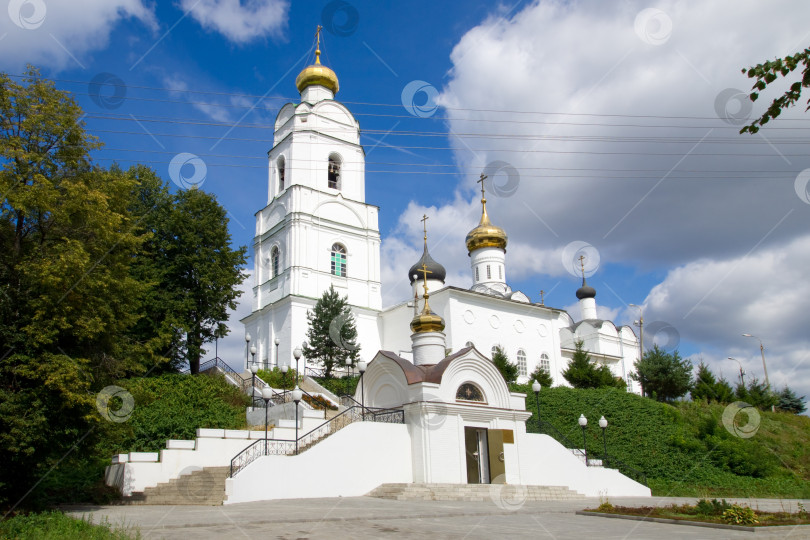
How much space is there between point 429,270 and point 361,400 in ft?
68.5

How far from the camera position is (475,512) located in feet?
44.5

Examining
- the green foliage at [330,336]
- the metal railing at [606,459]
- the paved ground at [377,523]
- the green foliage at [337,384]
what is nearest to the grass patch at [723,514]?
the paved ground at [377,523]

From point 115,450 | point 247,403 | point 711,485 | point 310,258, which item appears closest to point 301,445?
point 115,450

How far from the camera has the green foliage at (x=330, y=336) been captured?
1258 inches

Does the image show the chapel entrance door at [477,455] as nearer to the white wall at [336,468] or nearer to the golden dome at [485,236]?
the white wall at [336,468]

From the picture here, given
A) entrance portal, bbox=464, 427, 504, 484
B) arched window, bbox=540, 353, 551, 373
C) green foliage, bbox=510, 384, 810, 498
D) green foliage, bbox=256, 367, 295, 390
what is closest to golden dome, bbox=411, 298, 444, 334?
entrance portal, bbox=464, 427, 504, 484

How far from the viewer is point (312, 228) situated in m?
37.9

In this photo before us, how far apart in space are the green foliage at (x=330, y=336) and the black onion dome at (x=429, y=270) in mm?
9365

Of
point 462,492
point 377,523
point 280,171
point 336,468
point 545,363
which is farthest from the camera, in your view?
point 280,171

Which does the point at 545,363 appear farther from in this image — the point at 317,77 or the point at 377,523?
the point at 377,523

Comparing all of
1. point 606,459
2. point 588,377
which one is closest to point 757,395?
point 588,377

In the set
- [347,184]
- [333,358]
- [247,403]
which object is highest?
[347,184]

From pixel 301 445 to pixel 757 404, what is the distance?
31.6 metres

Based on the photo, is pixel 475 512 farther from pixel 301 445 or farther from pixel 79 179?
pixel 79 179
